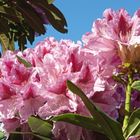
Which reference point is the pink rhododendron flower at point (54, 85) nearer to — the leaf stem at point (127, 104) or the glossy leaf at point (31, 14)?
the leaf stem at point (127, 104)

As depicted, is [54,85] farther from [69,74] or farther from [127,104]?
[127,104]

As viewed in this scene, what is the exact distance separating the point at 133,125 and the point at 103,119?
0.21 ft

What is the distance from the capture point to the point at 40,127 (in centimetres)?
86

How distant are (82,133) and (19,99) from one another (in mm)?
122

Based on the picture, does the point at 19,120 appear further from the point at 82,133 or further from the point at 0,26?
the point at 0,26

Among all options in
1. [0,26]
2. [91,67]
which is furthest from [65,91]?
[0,26]

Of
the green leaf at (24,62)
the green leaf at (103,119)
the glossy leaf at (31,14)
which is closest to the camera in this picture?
the green leaf at (103,119)

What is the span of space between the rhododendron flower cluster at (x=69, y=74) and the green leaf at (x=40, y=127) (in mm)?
14

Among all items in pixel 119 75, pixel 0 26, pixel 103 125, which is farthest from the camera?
pixel 0 26

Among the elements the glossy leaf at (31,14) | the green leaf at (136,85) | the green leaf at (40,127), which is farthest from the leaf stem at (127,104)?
the glossy leaf at (31,14)

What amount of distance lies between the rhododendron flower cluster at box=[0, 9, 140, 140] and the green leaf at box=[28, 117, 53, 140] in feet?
0.05

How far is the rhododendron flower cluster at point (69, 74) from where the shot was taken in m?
0.86

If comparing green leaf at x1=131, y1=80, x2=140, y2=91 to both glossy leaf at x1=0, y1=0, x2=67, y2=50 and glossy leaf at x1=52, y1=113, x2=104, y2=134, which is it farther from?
glossy leaf at x1=0, y1=0, x2=67, y2=50

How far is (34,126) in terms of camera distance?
85 cm
